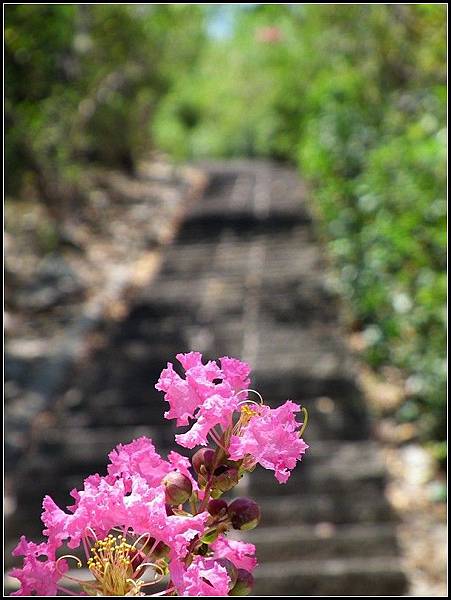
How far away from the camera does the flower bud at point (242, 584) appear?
3.23 feet

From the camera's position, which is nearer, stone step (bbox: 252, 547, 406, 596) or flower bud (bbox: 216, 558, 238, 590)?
flower bud (bbox: 216, 558, 238, 590)

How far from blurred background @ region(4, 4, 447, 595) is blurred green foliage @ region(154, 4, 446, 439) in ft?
0.08

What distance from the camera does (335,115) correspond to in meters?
9.09

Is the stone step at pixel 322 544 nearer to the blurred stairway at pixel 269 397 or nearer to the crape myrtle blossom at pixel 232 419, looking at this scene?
the blurred stairway at pixel 269 397

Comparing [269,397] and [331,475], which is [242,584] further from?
[269,397]

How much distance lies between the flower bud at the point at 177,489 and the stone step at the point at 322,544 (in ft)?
10.3

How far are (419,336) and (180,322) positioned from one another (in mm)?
2579

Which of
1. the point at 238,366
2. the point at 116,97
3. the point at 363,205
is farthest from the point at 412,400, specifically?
the point at 116,97

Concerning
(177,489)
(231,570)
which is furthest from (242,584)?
(177,489)

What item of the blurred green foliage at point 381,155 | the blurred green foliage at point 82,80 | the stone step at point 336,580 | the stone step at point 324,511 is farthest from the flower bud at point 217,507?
the blurred green foliage at point 82,80

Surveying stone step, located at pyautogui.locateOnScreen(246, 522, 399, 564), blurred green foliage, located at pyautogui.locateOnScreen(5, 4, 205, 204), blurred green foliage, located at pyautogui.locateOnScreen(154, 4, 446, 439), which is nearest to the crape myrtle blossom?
stone step, located at pyautogui.locateOnScreen(246, 522, 399, 564)

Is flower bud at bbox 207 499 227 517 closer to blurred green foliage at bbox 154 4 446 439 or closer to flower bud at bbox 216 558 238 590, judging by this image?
flower bud at bbox 216 558 238 590

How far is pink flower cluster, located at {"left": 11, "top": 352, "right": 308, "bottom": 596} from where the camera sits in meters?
0.91

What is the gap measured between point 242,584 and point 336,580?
2.98m
